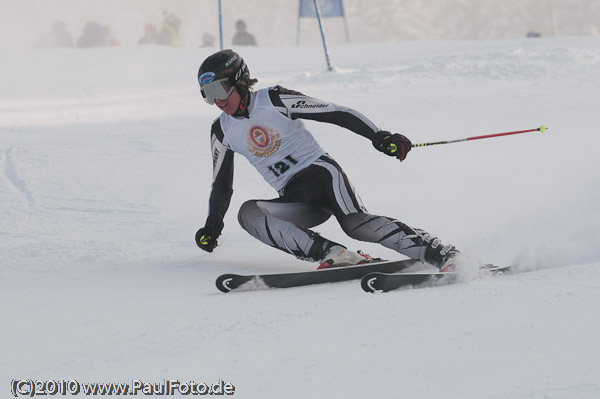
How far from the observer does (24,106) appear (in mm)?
10523

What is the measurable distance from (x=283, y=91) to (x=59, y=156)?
3693mm

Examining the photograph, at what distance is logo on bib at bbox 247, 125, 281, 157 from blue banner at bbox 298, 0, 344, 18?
11.4 metres

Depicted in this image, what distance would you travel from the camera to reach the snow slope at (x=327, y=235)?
256 centimetres

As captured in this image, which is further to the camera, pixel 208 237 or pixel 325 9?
pixel 325 9

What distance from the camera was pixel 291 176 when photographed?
4.42 metres

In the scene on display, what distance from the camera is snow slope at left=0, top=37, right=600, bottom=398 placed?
2.56 metres

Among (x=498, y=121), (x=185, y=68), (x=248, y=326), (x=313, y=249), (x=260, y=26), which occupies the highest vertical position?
(x=248, y=326)

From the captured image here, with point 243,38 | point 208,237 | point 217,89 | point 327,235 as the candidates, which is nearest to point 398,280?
point 208,237

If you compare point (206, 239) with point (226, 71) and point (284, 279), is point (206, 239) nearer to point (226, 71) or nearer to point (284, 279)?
point (284, 279)

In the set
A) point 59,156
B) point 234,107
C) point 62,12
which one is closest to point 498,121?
point 59,156

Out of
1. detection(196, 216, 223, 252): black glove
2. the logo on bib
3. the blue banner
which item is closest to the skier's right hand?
detection(196, 216, 223, 252): black glove

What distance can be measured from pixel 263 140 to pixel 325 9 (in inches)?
465

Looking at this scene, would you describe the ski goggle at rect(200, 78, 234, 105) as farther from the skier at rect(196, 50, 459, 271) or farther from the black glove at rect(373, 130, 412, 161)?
the black glove at rect(373, 130, 412, 161)

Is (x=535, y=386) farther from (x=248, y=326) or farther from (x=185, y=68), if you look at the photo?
(x=185, y=68)
